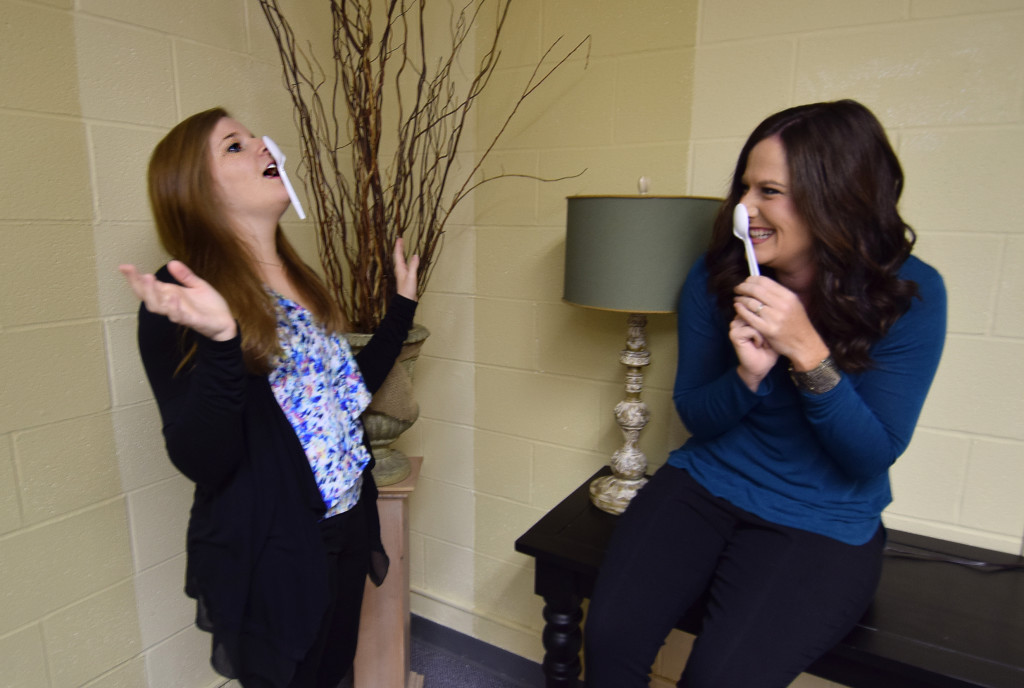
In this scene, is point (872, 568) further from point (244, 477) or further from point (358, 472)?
point (244, 477)

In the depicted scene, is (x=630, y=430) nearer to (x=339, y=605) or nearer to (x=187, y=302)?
(x=339, y=605)

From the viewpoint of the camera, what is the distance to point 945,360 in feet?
4.50

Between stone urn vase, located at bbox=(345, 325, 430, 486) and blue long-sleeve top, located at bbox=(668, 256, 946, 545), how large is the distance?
641 mm

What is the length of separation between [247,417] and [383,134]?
1.14m

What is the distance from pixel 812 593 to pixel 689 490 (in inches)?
11.6

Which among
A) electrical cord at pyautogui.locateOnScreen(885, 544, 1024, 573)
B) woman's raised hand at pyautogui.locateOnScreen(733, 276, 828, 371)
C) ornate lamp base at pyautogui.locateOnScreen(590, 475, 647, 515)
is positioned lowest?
electrical cord at pyautogui.locateOnScreen(885, 544, 1024, 573)

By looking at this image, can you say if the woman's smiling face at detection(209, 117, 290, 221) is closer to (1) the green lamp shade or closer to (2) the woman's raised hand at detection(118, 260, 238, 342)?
(2) the woman's raised hand at detection(118, 260, 238, 342)

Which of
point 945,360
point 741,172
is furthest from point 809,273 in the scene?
point 945,360

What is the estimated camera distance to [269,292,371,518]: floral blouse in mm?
1205

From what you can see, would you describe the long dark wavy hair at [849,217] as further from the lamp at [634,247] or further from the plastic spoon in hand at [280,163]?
the plastic spoon in hand at [280,163]

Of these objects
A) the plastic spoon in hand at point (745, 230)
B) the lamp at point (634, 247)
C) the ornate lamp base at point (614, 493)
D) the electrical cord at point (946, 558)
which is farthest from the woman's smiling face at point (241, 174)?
the electrical cord at point (946, 558)

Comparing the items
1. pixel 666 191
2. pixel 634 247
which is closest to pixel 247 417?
pixel 634 247

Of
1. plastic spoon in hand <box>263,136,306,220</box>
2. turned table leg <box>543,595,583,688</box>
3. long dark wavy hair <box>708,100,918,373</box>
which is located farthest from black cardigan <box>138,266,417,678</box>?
long dark wavy hair <box>708,100,918,373</box>

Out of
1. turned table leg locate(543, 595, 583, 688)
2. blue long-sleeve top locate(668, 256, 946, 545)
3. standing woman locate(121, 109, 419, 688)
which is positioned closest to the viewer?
standing woman locate(121, 109, 419, 688)
